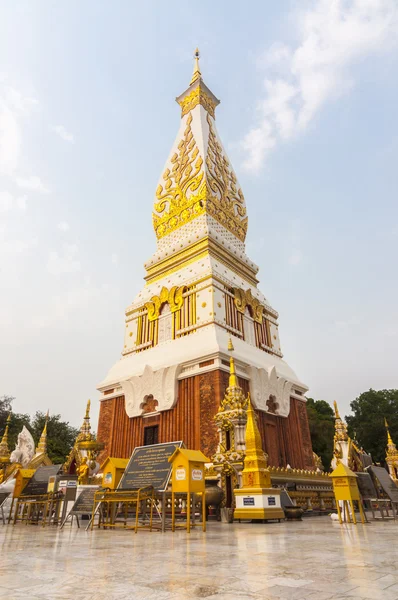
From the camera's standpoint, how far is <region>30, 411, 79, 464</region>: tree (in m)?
38.5

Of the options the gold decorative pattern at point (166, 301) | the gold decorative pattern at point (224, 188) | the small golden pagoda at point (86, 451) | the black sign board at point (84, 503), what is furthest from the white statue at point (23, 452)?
the gold decorative pattern at point (224, 188)

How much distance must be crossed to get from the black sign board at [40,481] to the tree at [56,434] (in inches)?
1110

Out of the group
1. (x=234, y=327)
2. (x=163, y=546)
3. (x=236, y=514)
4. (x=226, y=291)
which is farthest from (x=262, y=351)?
(x=163, y=546)

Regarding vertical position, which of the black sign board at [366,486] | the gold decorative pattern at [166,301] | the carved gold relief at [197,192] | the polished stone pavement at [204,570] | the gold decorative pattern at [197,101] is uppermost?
the gold decorative pattern at [197,101]

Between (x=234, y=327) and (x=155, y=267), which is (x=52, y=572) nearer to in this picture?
(x=234, y=327)

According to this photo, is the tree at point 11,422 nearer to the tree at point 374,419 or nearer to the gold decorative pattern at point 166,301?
the gold decorative pattern at point 166,301

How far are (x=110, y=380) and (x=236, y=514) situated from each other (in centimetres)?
1085

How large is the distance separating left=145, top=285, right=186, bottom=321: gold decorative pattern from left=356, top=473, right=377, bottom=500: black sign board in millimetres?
10489

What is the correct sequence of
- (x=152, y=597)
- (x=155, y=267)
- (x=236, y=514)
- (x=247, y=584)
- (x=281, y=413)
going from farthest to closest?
(x=155, y=267), (x=281, y=413), (x=236, y=514), (x=247, y=584), (x=152, y=597)

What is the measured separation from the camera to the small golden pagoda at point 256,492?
9031mm

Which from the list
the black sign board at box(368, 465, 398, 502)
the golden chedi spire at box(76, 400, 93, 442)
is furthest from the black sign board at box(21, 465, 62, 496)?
the black sign board at box(368, 465, 398, 502)

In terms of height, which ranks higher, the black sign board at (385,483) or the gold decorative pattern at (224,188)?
the gold decorative pattern at (224,188)

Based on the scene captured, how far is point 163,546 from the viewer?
515cm

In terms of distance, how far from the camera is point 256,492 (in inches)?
360
